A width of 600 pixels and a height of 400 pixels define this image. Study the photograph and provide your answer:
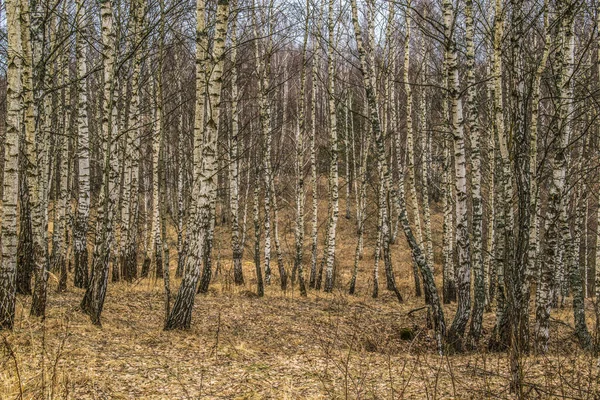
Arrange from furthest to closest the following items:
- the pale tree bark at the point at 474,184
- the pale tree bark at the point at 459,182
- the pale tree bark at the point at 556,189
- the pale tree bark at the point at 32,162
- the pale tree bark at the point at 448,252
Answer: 1. the pale tree bark at the point at 448,252
2. the pale tree bark at the point at 474,184
3. the pale tree bark at the point at 459,182
4. the pale tree bark at the point at 556,189
5. the pale tree bark at the point at 32,162

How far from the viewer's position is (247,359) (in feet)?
21.7

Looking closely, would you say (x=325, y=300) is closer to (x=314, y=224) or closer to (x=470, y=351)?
(x=314, y=224)

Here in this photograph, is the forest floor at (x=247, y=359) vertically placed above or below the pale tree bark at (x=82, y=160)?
below

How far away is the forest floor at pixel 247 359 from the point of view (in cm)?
494

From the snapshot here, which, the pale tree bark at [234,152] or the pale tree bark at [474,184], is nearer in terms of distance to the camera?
the pale tree bark at [474,184]

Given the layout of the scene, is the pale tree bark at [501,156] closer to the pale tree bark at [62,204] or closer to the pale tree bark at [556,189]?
the pale tree bark at [556,189]

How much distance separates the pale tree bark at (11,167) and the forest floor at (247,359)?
0.36 metres

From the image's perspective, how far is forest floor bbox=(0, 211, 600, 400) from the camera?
4.94 meters

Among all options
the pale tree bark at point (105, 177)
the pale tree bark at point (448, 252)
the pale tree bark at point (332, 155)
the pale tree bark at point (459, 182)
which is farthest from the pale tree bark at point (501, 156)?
the pale tree bark at point (332, 155)

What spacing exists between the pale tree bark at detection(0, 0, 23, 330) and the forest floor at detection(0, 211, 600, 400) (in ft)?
1.18

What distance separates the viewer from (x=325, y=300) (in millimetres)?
13258

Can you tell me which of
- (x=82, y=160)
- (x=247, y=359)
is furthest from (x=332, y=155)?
(x=247, y=359)

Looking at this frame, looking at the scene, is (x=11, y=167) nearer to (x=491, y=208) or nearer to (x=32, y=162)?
(x=32, y=162)

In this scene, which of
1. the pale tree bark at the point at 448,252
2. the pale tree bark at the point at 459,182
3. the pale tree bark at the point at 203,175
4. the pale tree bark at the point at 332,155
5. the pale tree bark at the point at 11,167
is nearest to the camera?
the pale tree bark at the point at 11,167
